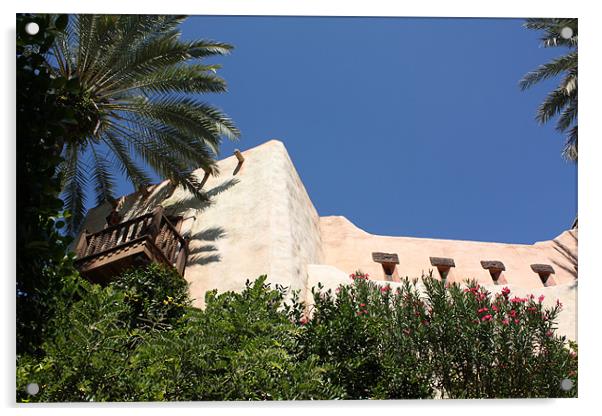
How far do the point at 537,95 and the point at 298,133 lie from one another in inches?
88.7

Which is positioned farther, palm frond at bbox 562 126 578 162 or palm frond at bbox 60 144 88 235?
palm frond at bbox 60 144 88 235

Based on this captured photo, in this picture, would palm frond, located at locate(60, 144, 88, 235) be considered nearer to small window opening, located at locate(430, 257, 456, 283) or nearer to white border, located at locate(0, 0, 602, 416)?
white border, located at locate(0, 0, 602, 416)

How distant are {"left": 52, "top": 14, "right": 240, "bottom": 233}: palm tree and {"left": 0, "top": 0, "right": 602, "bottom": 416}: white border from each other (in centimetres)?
172

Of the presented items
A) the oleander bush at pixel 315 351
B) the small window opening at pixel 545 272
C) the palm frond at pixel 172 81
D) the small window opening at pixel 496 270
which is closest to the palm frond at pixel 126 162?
the palm frond at pixel 172 81

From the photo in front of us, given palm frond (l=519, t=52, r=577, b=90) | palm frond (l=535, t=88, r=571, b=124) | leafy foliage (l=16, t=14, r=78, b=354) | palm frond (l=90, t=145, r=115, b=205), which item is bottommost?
leafy foliage (l=16, t=14, r=78, b=354)

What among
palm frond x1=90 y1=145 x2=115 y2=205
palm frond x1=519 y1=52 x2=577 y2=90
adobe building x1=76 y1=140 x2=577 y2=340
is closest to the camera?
palm frond x1=519 y1=52 x2=577 y2=90

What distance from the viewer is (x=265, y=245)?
30.4 feet

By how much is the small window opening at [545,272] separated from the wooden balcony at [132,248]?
545 centimetres

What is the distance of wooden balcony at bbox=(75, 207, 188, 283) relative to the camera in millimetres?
9781

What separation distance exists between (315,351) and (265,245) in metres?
2.97

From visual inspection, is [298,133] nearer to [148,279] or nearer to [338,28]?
[338,28]

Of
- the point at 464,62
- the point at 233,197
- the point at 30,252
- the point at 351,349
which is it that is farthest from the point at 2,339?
the point at 233,197

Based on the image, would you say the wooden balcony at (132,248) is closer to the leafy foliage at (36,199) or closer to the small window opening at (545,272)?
the leafy foliage at (36,199)

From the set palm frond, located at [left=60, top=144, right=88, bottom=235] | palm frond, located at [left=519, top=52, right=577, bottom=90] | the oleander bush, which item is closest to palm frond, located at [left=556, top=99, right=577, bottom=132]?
palm frond, located at [left=519, top=52, right=577, bottom=90]
